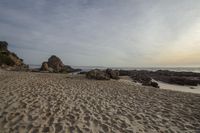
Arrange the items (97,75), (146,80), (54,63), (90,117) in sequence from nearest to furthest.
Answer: (90,117), (97,75), (146,80), (54,63)

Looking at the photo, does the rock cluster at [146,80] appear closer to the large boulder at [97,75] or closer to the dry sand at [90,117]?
the large boulder at [97,75]

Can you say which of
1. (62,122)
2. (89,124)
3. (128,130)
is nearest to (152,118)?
(128,130)

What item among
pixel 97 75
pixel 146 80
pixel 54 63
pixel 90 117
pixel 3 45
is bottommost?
pixel 90 117

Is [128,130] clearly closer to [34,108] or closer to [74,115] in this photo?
[74,115]

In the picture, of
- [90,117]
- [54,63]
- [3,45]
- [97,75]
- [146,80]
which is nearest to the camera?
[90,117]

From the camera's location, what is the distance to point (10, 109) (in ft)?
19.3

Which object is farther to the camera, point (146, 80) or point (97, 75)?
point (146, 80)

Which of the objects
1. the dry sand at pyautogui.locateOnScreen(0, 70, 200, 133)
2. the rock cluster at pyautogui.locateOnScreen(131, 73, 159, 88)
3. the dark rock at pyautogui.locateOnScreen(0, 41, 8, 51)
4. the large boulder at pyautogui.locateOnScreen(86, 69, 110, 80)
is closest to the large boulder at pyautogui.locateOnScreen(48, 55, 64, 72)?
the dark rock at pyautogui.locateOnScreen(0, 41, 8, 51)

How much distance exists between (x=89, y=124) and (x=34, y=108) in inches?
101

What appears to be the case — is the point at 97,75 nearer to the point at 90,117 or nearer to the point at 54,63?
the point at 90,117

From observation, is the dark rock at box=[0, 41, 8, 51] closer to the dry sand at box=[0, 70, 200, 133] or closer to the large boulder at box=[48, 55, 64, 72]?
the large boulder at box=[48, 55, 64, 72]

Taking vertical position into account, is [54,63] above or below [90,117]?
above

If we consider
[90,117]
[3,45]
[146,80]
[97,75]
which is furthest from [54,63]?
[90,117]

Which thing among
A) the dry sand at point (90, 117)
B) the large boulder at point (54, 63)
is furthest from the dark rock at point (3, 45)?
the dry sand at point (90, 117)
